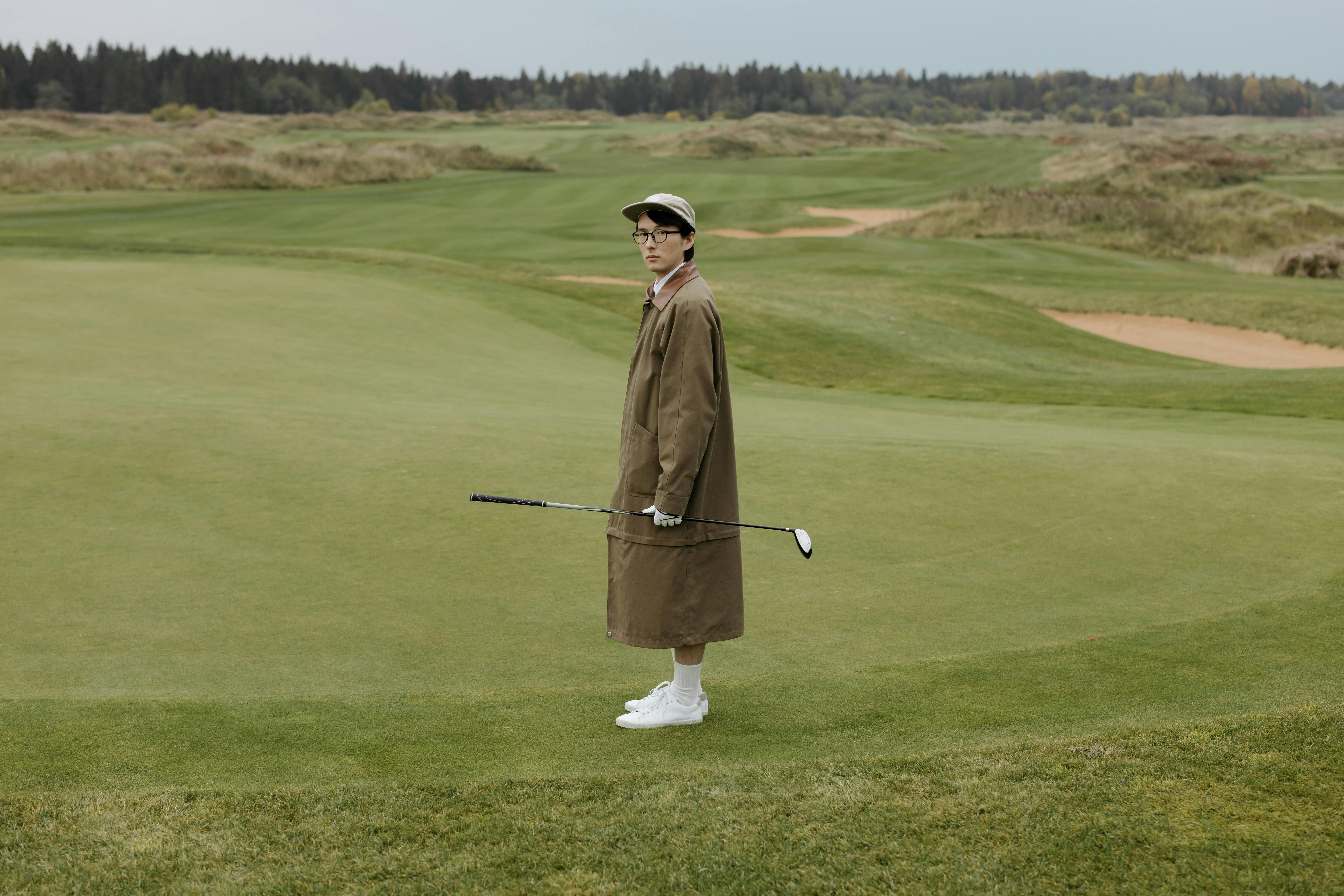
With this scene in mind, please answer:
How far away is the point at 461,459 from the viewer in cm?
820

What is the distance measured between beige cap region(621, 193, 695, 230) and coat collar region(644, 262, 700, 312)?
0.57 feet

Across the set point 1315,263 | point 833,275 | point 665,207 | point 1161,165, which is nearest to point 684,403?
point 665,207

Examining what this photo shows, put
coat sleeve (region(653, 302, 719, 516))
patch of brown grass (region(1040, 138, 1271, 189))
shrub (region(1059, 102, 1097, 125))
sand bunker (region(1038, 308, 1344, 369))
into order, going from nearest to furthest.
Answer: coat sleeve (region(653, 302, 719, 516)) < sand bunker (region(1038, 308, 1344, 369)) < patch of brown grass (region(1040, 138, 1271, 189)) < shrub (region(1059, 102, 1097, 125))

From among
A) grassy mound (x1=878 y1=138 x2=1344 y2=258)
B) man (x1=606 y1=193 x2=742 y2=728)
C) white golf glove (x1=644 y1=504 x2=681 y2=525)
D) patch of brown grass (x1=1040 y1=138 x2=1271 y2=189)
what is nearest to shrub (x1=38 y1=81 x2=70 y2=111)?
patch of brown grass (x1=1040 y1=138 x2=1271 y2=189)

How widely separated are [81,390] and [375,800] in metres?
7.41

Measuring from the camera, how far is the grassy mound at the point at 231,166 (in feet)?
154

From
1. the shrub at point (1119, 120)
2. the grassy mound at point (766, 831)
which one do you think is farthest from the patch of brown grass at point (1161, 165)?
the shrub at point (1119, 120)

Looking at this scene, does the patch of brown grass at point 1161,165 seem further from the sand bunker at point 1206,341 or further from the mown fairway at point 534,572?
the mown fairway at point 534,572

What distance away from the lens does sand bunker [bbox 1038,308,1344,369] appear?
2109 cm

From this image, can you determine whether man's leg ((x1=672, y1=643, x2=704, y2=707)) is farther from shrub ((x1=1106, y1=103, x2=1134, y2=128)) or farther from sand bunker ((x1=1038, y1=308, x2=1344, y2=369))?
shrub ((x1=1106, y1=103, x2=1134, y2=128))

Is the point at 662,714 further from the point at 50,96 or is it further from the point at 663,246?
the point at 50,96

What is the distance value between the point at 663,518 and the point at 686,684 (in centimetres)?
73

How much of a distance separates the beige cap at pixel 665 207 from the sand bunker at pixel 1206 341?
18.8m

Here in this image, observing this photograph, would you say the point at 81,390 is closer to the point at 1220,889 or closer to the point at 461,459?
the point at 461,459
